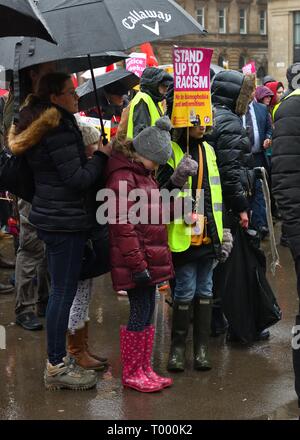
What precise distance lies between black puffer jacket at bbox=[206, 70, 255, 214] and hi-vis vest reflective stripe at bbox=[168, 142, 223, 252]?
16 centimetres

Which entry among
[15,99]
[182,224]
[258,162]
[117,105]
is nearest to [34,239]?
[182,224]

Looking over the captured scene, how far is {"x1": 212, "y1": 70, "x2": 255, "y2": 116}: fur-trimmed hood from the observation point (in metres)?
6.24

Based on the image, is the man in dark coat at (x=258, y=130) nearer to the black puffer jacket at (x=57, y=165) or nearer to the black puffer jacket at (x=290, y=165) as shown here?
the black puffer jacket at (x=57, y=165)

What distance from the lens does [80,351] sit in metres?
5.64

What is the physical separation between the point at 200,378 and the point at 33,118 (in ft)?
6.84

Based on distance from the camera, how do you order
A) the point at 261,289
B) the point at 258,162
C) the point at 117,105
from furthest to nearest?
the point at 258,162 → the point at 117,105 → the point at 261,289

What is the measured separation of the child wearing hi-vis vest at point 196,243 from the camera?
557cm

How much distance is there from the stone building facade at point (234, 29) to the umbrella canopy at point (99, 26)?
67.7 metres

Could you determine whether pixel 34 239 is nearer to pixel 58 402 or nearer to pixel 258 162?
pixel 58 402

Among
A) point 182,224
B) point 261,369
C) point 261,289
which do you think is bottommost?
point 261,369

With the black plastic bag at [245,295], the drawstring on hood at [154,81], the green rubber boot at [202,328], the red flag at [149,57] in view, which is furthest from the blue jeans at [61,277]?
the red flag at [149,57]

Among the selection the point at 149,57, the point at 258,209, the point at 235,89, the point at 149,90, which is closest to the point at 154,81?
the point at 149,90

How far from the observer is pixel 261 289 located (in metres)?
6.21

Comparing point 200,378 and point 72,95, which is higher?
point 72,95
